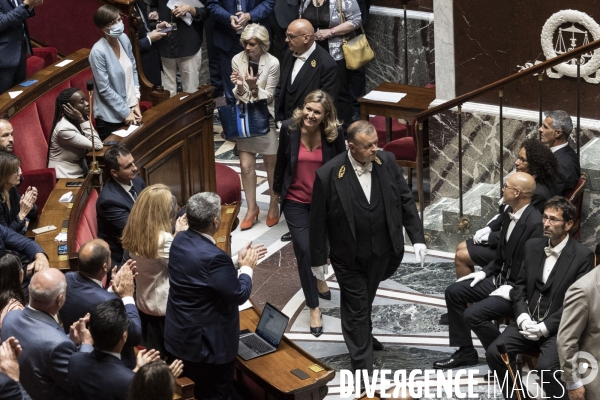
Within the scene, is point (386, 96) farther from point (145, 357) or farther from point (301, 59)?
point (145, 357)

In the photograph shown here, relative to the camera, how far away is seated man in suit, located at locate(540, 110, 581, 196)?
267 inches

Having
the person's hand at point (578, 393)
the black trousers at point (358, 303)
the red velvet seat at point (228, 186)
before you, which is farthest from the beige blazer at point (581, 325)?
the red velvet seat at point (228, 186)

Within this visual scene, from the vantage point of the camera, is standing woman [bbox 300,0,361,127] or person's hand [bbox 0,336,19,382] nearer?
person's hand [bbox 0,336,19,382]

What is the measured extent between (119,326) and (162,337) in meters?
1.52

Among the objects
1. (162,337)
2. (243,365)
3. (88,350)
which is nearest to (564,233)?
(243,365)

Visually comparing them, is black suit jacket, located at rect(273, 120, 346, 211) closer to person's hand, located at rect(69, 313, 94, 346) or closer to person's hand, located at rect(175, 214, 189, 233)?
person's hand, located at rect(175, 214, 189, 233)

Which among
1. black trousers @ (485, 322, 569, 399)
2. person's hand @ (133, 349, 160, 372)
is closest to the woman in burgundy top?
black trousers @ (485, 322, 569, 399)

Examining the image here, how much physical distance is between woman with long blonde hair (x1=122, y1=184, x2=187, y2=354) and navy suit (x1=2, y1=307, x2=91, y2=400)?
3.34 feet

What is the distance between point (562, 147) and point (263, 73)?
243cm

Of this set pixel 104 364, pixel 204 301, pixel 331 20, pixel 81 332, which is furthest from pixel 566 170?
pixel 104 364

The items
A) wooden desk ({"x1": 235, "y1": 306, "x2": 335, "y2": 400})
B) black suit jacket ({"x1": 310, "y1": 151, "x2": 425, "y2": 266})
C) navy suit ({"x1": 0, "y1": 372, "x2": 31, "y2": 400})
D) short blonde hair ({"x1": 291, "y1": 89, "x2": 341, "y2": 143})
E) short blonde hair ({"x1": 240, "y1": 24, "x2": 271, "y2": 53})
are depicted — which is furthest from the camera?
short blonde hair ({"x1": 240, "y1": 24, "x2": 271, "y2": 53})

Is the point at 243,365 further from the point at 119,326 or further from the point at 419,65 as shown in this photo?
the point at 419,65

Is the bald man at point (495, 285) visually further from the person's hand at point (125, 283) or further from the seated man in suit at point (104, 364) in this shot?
the seated man in suit at point (104, 364)

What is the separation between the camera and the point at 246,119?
8.17 metres
